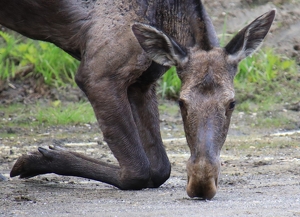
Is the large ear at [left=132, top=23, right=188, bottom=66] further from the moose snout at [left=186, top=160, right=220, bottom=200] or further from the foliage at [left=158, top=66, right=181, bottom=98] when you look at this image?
the foliage at [left=158, top=66, right=181, bottom=98]

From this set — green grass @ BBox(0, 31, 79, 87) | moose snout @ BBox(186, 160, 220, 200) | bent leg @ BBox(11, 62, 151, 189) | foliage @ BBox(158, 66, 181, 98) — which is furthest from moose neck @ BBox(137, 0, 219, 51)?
green grass @ BBox(0, 31, 79, 87)

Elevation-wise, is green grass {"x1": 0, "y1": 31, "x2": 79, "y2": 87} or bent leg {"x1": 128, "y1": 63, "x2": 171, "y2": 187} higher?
bent leg {"x1": 128, "y1": 63, "x2": 171, "y2": 187}

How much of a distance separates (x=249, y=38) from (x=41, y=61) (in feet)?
20.3

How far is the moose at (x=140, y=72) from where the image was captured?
23.3ft

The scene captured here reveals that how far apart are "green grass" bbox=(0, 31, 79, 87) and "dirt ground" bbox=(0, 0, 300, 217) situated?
5.48 feet

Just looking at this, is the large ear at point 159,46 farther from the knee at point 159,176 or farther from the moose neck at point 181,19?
the knee at point 159,176

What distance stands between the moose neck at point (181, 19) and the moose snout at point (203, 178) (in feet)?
4.21

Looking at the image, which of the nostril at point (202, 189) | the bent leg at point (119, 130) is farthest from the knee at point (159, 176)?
the nostril at point (202, 189)

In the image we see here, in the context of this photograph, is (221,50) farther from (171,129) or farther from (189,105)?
(171,129)

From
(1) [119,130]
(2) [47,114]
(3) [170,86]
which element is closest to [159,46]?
(1) [119,130]

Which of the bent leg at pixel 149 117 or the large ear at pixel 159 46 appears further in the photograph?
the bent leg at pixel 149 117

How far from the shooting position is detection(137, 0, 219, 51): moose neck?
7.80 metres

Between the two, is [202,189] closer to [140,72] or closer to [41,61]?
[140,72]

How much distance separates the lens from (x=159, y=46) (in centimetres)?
754
